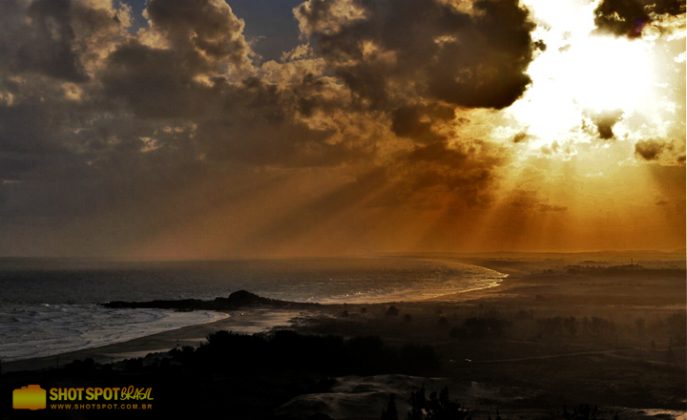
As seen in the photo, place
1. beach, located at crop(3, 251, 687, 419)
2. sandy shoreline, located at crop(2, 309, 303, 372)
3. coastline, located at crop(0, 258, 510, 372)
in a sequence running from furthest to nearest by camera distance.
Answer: coastline, located at crop(0, 258, 510, 372) < sandy shoreline, located at crop(2, 309, 303, 372) < beach, located at crop(3, 251, 687, 419)

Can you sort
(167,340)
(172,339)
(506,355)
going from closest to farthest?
(506,355) → (167,340) → (172,339)

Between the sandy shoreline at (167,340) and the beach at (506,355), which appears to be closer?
the beach at (506,355)

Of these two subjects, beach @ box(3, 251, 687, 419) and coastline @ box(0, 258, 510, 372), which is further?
coastline @ box(0, 258, 510, 372)

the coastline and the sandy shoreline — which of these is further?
the coastline

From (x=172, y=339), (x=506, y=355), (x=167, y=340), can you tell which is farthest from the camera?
(x=172, y=339)

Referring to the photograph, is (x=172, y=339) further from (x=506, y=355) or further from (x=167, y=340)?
(x=506, y=355)

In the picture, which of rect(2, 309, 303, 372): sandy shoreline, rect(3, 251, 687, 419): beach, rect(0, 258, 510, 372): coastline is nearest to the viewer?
rect(3, 251, 687, 419): beach

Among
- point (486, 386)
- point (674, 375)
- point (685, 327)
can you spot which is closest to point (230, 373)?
point (486, 386)

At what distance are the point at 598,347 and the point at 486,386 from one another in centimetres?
1781

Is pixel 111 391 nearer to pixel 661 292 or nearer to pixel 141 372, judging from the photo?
pixel 141 372

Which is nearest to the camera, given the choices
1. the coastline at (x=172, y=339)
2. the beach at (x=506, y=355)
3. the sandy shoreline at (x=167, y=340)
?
the beach at (x=506, y=355)

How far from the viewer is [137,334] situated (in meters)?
61.9

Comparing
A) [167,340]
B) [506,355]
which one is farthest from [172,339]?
[506,355]

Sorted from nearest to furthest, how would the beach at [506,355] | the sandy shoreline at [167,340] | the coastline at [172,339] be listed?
the beach at [506,355], the sandy shoreline at [167,340], the coastline at [172,339]
